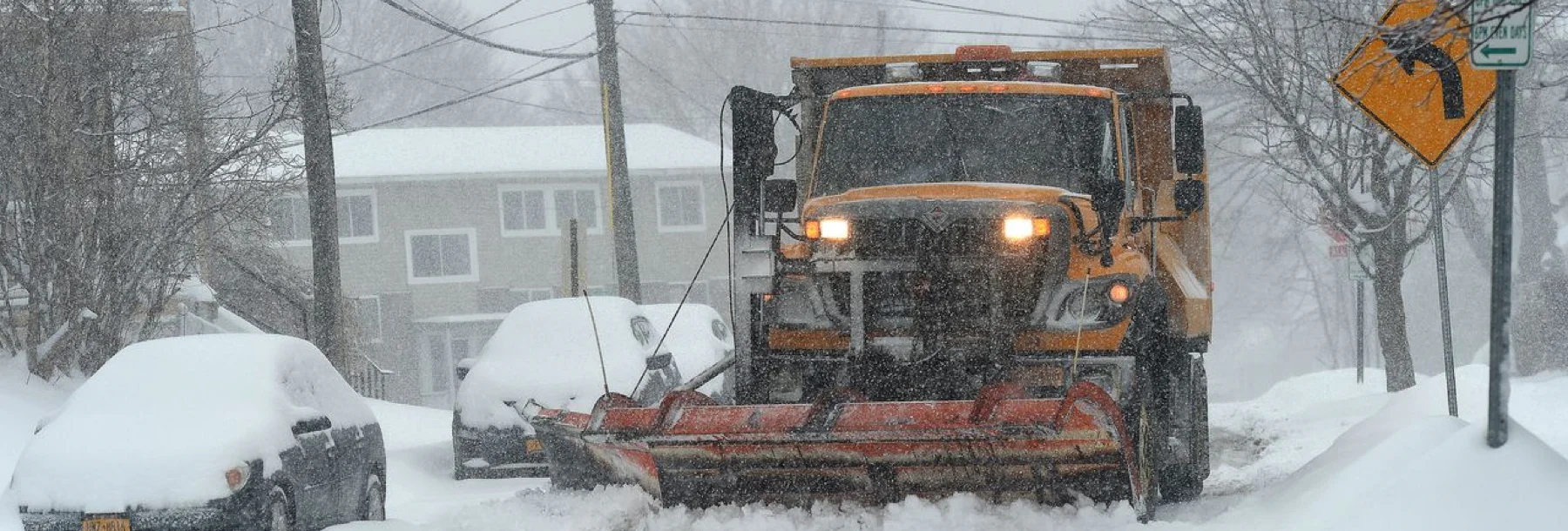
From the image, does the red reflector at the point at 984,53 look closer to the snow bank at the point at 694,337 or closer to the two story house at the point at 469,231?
the snow bank at the point at 694,337

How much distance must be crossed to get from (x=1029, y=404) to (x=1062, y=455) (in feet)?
2.10

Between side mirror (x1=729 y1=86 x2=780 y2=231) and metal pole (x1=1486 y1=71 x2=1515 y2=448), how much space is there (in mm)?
3766

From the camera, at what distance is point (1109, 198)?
845 cm

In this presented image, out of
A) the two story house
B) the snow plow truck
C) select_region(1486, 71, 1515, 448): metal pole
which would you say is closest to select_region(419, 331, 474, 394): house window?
the two story house

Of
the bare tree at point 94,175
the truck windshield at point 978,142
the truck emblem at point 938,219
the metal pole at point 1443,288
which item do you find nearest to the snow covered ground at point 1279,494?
the metal pole at point 1443,288

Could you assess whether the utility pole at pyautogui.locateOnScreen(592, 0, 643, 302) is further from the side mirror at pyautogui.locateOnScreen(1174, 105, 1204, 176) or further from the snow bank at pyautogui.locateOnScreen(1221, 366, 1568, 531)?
the snow bank at pyautogui.locateOnScreen(1221, 366, 1568, 531)

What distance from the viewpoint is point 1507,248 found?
657 centimetres

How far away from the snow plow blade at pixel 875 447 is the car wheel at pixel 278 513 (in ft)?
6.61

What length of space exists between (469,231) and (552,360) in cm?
2511

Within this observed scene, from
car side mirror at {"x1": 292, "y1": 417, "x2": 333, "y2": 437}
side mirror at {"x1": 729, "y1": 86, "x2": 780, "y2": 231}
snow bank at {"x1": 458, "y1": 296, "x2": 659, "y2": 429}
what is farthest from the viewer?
snow bank at {"x1": 458, "y1": 296, "x2": 659, "y2": 429}

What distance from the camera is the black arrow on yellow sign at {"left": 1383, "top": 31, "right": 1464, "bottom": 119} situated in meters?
5.75

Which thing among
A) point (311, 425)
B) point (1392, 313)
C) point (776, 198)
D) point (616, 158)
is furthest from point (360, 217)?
point (776, 198)

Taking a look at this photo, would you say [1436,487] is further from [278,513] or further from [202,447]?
[202,447]

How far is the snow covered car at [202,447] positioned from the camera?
8914 millimetres
